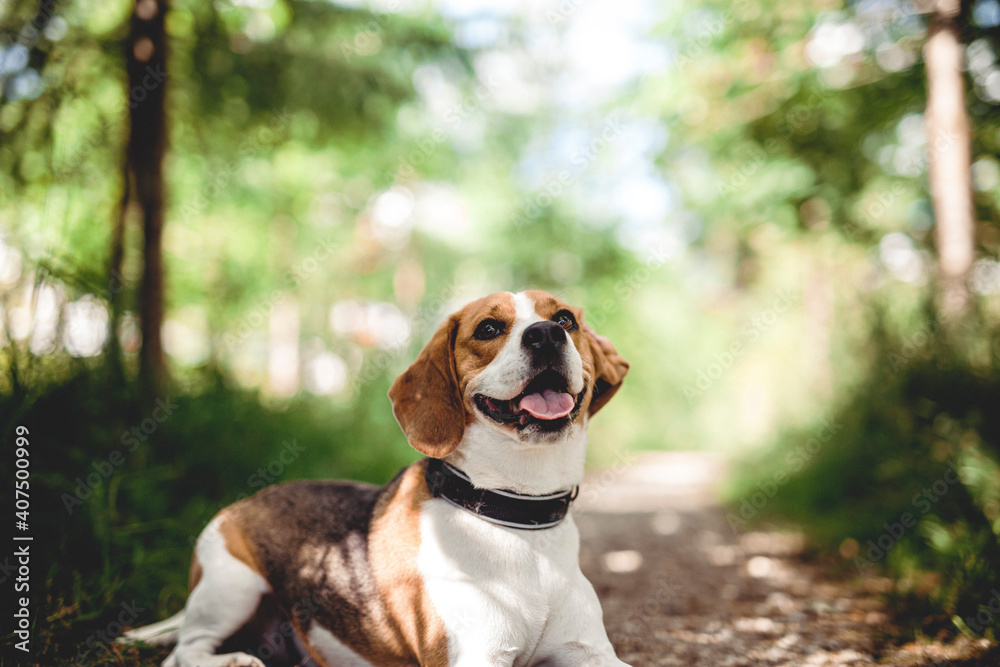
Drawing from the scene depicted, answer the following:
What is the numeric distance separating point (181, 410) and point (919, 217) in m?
9.68

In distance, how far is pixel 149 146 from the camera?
202 inches

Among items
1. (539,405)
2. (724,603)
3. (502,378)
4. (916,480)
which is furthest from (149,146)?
(916,480)

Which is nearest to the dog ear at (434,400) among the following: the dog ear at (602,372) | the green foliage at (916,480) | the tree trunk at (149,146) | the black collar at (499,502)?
the black collar at (499,502)

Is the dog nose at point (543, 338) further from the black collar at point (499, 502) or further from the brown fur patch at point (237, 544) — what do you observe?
the brown fur patch at point (237, 544)

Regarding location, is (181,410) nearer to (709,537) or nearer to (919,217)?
(709,537)

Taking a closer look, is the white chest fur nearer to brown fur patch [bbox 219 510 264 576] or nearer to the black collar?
the black collar

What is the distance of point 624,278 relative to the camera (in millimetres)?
14555

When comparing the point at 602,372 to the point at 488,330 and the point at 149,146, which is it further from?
the point at 149,146

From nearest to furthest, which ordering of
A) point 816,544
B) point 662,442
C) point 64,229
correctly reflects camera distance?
point 64,229
point 816,544
point 662,442

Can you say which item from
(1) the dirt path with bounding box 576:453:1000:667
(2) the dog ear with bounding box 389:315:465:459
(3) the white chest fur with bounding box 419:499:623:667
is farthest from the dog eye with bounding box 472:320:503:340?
(1) the dirt path with bounding box 576:453:1000:667

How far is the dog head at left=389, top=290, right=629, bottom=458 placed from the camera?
7.41 feet

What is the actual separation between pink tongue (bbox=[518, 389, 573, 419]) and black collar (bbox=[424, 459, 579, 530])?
0.31 m

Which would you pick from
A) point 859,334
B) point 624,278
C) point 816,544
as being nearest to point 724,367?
point 624,278

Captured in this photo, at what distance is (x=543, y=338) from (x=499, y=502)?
2.10 ft
